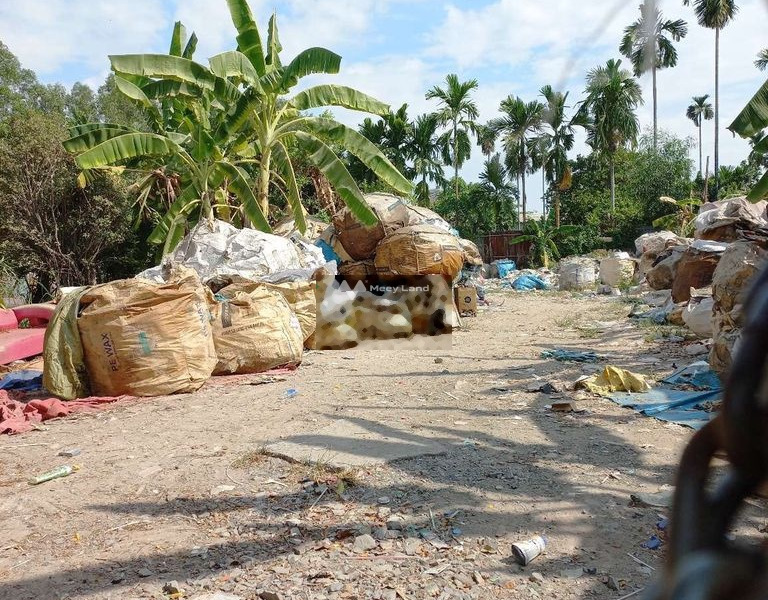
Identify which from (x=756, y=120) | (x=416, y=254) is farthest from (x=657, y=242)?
(x=416, y=254)

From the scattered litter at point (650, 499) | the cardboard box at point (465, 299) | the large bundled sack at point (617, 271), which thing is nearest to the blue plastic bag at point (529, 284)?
the large bundled sack at point (617, 271)

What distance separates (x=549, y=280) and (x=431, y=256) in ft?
35.4

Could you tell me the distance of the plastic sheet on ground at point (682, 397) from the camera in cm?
398

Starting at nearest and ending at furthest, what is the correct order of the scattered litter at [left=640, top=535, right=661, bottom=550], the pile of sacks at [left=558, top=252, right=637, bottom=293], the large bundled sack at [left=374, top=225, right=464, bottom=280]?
the scattered litter at [left=640, top=535, right=661, bottom=550] < the large bundled sack at [left=374, top=225, right=464, bottom=280] < the pile of sacks at [left=558, top=252, right=637, bottom=293]

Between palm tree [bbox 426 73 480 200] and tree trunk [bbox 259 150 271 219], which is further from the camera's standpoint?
palm tree [bbox 426 73 480 200]

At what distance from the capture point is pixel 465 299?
9.80 metres

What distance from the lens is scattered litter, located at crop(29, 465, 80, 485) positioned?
314cm

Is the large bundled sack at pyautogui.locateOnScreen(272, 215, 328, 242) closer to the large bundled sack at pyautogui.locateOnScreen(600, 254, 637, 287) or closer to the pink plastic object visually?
the pink plastic object

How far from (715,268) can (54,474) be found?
21.4 feet

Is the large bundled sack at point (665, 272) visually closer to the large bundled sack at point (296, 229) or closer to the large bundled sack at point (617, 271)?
the large bundled sack at point (617, 271)

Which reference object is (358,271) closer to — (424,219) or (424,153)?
(424,219)

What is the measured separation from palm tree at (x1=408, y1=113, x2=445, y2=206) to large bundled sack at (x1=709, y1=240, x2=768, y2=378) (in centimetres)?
2020

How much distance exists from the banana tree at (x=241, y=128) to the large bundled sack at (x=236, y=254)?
118 centimetres

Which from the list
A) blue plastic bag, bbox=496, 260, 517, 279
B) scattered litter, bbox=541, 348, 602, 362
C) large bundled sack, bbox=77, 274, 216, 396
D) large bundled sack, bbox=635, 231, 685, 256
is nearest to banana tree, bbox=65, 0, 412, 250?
scattered litter, bbox=541, 348, 602, 362
